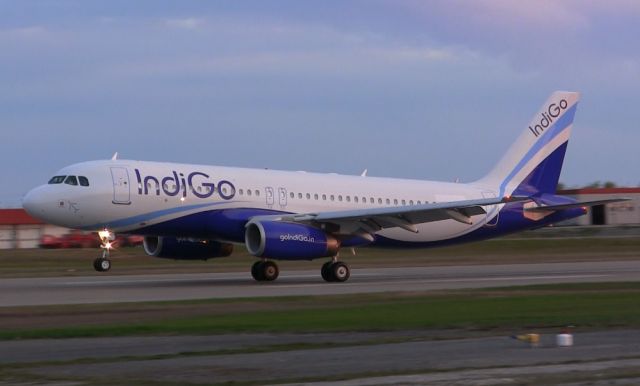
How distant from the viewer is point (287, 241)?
3403 centimetres

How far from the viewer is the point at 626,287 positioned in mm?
29609

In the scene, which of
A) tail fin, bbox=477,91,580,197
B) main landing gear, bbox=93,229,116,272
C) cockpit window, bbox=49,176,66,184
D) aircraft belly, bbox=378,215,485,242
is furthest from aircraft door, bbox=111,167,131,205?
tail fin, bbox=477,91,580,197

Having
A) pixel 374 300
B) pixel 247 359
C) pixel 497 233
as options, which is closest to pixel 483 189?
pixel 497 233

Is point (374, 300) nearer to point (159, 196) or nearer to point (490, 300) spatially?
point (490, 300)

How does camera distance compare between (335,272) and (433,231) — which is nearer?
(335,272)

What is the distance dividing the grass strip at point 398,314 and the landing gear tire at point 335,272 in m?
7.32

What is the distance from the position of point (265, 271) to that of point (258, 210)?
6.62 ft

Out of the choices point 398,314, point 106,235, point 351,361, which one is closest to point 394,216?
point 106,235

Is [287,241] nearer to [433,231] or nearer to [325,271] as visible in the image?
[325,271]

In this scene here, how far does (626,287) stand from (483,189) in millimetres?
13790

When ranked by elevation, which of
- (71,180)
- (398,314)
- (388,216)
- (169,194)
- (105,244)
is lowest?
(398,314)

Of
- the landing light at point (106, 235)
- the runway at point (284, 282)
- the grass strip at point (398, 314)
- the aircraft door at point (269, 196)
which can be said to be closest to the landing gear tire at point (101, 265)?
the runway at point (284, 282)

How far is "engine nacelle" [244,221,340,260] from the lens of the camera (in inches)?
1330

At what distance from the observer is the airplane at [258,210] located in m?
34.4
